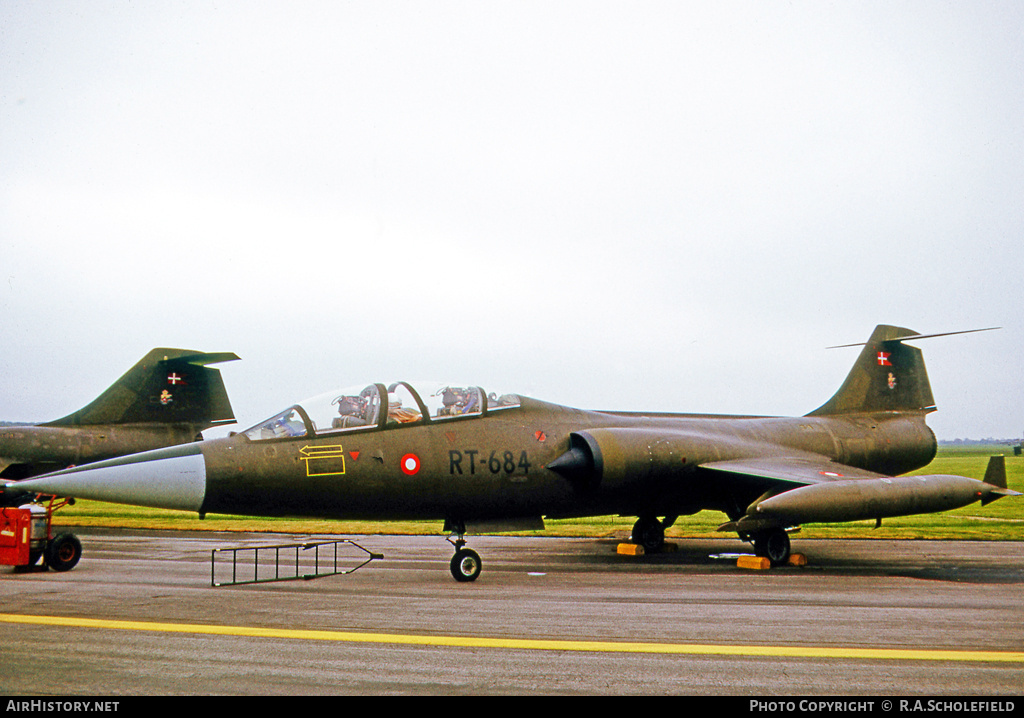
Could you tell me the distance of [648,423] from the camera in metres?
14.0

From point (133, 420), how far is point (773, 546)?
16936 mm

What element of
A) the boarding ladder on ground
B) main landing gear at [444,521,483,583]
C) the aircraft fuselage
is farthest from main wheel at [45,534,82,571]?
main landing gear at [444,521,483,583]

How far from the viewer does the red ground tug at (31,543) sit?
1214 cm

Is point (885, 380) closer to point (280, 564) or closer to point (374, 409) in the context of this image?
point (374, 409)

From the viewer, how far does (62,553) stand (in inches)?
487

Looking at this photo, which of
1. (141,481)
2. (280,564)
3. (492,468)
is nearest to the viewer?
(141,481)

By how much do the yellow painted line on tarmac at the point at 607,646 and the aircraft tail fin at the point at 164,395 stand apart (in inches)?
585

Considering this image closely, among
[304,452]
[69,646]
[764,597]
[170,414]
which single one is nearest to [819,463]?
[764,597]

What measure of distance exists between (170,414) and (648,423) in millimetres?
14120

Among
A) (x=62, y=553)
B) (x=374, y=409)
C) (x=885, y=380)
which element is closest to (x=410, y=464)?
(x=374, y=409)

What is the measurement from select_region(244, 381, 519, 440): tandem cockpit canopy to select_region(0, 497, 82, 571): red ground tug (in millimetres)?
4829

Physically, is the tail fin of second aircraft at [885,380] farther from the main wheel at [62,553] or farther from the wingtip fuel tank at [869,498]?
the main wheel at [62,553]

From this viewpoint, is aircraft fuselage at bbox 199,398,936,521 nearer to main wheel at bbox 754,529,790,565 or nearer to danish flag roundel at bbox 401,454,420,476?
danish flag roundel at bbox 401,454,420,476

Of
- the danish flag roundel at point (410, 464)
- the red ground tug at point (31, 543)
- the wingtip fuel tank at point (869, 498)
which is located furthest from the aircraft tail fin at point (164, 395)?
the wingtip fuel tank at point (869, 498)
